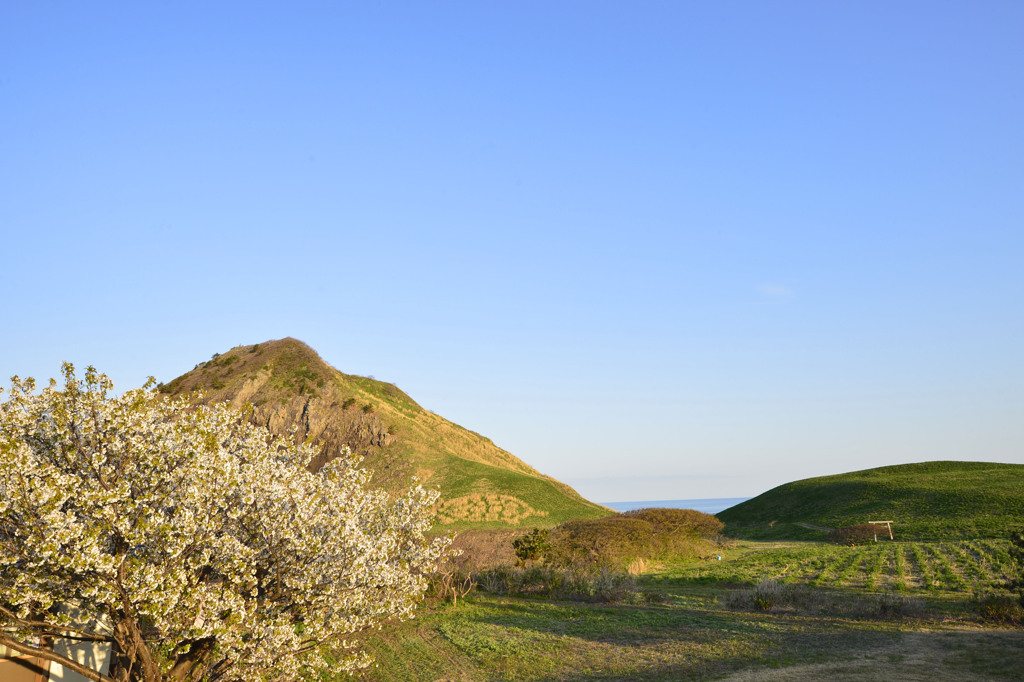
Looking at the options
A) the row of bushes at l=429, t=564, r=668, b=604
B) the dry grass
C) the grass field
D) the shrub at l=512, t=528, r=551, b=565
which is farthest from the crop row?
the dry grass

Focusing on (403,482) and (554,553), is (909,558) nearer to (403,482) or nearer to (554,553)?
(554,553)

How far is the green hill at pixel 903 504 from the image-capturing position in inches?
2657

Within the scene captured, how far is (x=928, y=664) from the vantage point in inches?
779

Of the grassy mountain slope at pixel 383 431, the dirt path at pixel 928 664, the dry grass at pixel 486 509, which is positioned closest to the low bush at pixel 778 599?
the dirt path at pixel 928 664

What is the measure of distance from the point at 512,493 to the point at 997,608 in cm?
5650

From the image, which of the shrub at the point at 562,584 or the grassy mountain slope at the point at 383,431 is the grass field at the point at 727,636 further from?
the grassy mountain slope at the point at 383,431

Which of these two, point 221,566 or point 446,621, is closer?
point 221,566

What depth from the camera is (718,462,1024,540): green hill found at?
67.5 m

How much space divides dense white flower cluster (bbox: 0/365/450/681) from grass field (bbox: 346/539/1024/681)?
350 inches

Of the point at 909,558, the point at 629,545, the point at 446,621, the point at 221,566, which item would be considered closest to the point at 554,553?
the point at 629,545

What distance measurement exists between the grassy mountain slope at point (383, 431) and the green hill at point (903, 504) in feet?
83.5

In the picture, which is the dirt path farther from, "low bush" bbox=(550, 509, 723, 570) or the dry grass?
the dry grass

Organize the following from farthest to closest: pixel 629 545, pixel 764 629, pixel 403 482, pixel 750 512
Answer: pixel 750 512
pixel 403 482
pixel 629 545
pixel 764 629

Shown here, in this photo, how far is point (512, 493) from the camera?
78.8 metres
